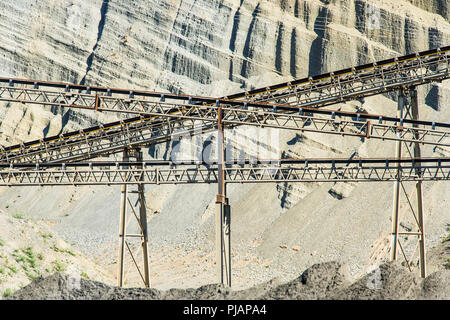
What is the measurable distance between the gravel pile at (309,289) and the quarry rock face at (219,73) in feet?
60.5

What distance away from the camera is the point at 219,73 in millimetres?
51281

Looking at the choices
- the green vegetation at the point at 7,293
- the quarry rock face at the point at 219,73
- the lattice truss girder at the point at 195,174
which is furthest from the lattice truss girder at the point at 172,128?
the quarry rock face at the point at 219,73

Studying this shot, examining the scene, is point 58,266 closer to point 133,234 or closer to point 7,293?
point 133,234

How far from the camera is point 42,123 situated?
51938 millimetres

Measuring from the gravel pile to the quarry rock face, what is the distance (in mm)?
18431

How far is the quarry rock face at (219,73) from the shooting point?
36844 mm

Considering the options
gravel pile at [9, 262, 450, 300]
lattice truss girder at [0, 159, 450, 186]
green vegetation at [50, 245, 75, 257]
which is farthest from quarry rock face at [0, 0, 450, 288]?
gravel pile at [9, 262, 450, 300]

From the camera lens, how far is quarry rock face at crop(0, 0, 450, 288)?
1451 inches

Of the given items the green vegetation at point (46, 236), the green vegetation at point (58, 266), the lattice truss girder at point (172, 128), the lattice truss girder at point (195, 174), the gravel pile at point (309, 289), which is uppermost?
the lattice truss girder at point (172, 128)

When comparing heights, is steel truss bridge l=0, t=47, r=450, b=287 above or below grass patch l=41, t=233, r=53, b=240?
above

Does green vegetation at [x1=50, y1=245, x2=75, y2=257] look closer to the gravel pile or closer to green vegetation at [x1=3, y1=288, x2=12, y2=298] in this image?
green vegetation at [x1=3, y1=288, x2=12, y2=298]

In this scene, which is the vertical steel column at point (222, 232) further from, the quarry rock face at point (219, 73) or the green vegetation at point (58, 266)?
the quarry rock face at point (219, 73)
